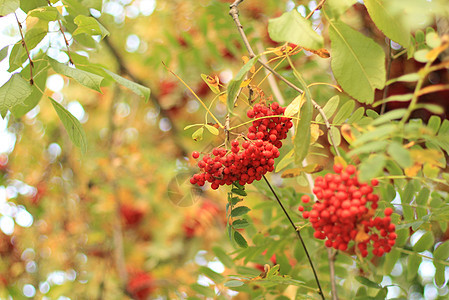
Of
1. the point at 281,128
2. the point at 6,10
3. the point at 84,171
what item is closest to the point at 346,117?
the point at 281,128

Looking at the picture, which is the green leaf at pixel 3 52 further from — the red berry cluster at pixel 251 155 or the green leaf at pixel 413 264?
the green leaf at pixel 413 264

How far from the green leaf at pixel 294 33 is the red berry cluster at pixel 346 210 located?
0.16 metres

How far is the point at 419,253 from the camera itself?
36.6 inches

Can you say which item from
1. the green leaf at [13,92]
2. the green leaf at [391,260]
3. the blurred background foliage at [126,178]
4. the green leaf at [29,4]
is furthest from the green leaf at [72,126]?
the blurred background foliage at [126,178]

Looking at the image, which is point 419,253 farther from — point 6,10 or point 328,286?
point 6,10

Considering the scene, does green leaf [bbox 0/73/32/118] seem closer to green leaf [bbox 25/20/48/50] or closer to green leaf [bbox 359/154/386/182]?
green leaf [bbox 25/20/48/50]

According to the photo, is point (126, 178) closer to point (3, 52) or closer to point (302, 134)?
point (3, 52)

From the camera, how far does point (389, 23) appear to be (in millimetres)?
595

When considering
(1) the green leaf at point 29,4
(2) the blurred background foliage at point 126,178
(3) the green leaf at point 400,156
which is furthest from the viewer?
(2) the blurred background foliage at point 126,178

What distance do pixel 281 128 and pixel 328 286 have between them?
468 millimetres

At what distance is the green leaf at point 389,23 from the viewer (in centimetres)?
59

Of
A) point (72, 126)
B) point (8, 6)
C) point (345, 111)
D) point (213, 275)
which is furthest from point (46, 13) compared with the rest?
point (213, 275)

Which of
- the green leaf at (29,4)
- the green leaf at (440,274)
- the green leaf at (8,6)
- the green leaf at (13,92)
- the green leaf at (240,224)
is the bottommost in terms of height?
the green leaf at (440,274)

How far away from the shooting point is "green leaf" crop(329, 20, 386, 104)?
62cm
